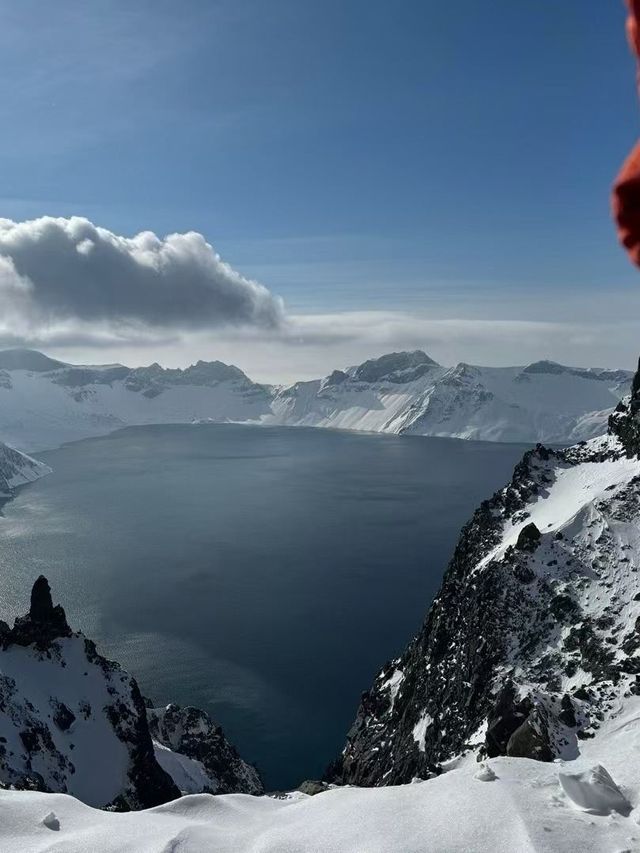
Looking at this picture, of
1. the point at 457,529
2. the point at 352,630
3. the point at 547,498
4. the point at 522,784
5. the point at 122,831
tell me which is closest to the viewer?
the point at 122,831

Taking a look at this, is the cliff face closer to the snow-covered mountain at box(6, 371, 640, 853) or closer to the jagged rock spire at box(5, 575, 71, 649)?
the snow-covered mountain at box(6, 371, 640, 853)

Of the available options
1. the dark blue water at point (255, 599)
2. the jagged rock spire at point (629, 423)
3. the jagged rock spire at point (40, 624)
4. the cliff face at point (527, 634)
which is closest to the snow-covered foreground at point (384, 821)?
the cliff face at point (527, 634)

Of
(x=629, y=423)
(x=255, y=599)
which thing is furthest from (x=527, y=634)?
(x=255, y=599)

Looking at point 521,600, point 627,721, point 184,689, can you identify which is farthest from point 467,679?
point 184,689

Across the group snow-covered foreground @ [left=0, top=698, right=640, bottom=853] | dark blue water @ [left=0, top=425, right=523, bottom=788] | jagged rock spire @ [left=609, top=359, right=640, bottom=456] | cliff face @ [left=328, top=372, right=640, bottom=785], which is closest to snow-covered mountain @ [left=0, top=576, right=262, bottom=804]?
dark blue water @ [left=0, top=425, right=523, bottom=788]

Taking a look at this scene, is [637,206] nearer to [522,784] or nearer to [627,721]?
[522,784]

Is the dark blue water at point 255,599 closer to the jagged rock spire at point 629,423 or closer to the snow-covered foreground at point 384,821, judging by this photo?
the jagged rock spire at point 629,423
